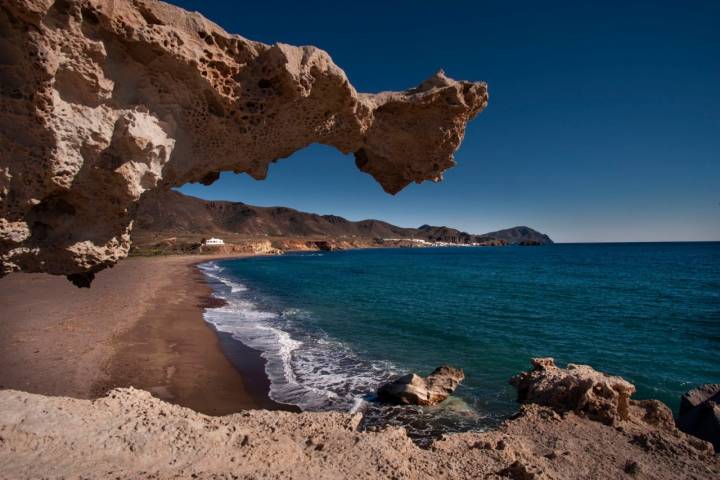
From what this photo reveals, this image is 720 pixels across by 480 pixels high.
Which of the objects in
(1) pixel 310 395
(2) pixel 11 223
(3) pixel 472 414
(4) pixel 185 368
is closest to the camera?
(2) pixel 11 223

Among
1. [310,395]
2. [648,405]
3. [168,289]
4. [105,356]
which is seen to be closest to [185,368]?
[105,356]

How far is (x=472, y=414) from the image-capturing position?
32.4ft

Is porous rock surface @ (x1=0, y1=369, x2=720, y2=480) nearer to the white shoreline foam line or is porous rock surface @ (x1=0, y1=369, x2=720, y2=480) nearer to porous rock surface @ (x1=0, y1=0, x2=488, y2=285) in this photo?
porous rock surface @ (x1=0, y1=0, x2=488, y2=285)

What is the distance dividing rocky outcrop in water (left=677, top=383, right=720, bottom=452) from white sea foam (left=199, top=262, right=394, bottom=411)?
7573mm

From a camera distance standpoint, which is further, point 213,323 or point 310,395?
point 213,323

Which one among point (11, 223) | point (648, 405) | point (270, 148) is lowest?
point (648, 405)

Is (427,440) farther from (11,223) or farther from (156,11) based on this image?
(156,11)

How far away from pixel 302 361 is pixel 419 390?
18.5ft

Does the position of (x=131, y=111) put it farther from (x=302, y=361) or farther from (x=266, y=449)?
(x=302, y=361)

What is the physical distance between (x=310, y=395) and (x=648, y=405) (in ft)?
27.7

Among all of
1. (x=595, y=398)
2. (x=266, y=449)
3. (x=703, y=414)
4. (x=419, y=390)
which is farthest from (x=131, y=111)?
(x=703, y=414)

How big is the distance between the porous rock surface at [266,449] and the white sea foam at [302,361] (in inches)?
190

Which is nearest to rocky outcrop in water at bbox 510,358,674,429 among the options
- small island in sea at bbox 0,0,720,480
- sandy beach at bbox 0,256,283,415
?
small island in sea at bbox 0,0,720,480

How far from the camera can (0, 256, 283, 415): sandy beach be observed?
10578mm
